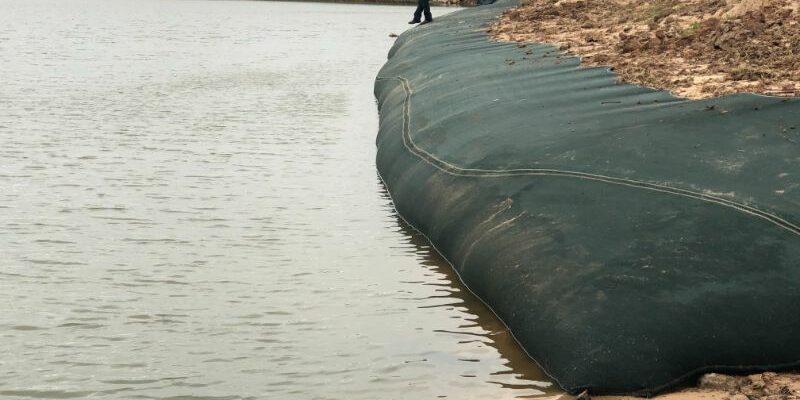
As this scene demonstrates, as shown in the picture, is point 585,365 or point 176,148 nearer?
point 585,365

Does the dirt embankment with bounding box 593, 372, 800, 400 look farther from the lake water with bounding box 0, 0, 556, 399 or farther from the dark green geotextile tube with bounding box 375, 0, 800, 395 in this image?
the lake water with bounding box 0, 0, 556, 399

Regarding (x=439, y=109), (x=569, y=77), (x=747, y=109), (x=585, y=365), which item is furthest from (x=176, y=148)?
(x=585, y=365)

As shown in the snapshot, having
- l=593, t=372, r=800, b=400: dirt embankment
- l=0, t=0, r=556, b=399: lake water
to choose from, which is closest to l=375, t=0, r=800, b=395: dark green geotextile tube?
l=593, t=372, r=800, b=400: dirt embankment

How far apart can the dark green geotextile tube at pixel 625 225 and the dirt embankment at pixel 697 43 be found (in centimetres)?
38

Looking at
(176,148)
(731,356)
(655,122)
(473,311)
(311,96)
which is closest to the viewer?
(731,356)

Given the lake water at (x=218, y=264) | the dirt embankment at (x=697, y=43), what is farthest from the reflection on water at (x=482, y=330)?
the dirt embankment at (x=697, y=43)

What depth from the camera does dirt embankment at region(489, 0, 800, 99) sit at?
5656mm

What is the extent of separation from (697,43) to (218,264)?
3732 millimetres

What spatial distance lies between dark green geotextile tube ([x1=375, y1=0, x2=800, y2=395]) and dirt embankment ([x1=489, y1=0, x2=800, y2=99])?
0.38m

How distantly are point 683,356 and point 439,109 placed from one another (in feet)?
12.6

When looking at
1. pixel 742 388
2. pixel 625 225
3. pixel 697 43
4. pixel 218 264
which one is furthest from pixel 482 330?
pixel 697 43

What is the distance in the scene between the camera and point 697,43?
689cm

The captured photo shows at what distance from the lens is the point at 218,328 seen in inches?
164

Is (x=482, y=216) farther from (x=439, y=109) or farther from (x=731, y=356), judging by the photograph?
(x=439, y=109)
